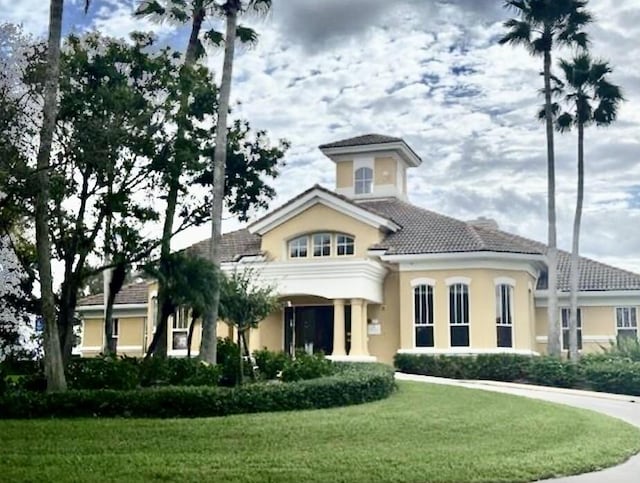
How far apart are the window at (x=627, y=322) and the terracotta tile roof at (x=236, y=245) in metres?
15.2

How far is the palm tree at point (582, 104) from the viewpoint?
30188 mm

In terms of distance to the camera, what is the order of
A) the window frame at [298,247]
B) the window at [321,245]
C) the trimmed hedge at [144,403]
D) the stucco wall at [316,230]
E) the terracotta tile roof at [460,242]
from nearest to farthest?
the trimmed hedge at [144,403] → the terracotta tile roof at [460,242] → the stucco wall at [316,230] → the window at [321,245] → the window frame at [298,247]

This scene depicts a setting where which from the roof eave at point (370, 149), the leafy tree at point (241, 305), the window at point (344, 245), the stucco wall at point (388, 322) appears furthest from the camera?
the roof eave at point (370, 149)

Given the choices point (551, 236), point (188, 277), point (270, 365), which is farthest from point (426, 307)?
point (188, 277)

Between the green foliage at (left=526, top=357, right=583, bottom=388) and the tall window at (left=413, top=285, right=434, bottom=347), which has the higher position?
the tall window at (left=413, top=285, right=434, bottom=347)

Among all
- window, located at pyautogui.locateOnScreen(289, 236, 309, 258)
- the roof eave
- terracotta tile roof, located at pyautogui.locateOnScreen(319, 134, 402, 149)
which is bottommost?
window, located at pyautogui.locateOnScreen(289, 236, 309, 258)

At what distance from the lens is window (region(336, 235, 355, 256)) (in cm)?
3167

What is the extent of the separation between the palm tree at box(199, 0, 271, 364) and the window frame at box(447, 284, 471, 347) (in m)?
11.8

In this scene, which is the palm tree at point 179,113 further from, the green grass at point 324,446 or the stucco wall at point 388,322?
the stucco wall at point 388,322

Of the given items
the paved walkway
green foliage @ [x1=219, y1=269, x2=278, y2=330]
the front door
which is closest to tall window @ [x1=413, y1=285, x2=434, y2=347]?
A: the paved walkway

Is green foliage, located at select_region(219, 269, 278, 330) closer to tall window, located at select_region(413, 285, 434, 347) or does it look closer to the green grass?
the green grass

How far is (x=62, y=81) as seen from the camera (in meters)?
19.3

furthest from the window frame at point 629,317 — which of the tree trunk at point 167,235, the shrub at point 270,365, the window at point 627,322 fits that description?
the tree trunk at point 167,235

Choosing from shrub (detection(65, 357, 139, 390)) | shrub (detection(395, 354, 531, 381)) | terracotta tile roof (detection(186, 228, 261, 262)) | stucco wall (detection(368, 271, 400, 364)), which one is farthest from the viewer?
terracotta tile roof (detection(186, 228, 261, 262))
